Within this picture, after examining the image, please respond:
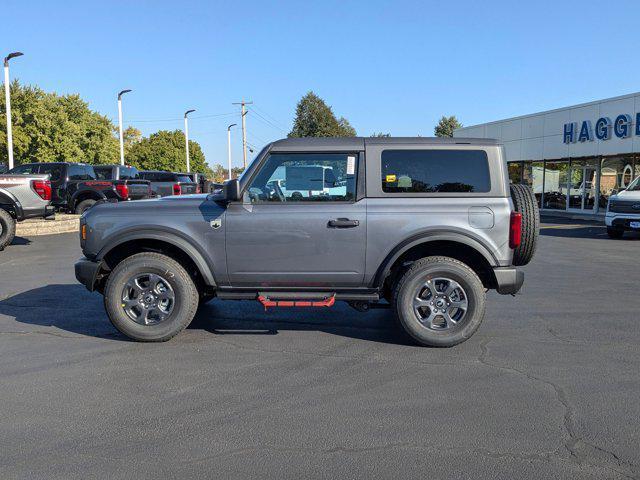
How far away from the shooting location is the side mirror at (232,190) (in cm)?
516

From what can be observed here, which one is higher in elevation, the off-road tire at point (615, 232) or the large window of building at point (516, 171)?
the large window of building at point (516, 171)

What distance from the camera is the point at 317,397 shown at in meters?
4.14

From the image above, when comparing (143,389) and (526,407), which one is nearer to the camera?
(526,407)

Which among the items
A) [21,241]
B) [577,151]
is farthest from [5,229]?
[577,151]

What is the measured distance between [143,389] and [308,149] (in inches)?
103

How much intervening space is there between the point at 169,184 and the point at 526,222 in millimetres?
16556

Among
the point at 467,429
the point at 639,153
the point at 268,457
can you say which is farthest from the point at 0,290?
the point at 639,153

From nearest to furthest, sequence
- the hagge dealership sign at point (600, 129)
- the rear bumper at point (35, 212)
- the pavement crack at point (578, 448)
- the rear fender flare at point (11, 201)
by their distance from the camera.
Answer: the pavement crack at point (578, 448) < the rear fender flare at point (11, 201) < the rear bumper at point (35, 212) < the hagge dealership sign at point (600, 129)

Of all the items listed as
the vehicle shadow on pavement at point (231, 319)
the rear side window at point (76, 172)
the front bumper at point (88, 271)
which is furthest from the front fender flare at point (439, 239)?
the rear side window at point (76, 172)

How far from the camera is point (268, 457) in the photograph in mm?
3244

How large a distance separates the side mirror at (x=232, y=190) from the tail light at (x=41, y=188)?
9291 millimetres

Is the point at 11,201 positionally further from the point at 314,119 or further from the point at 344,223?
the point at 314,119

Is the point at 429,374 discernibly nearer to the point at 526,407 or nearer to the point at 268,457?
the point at 526,407

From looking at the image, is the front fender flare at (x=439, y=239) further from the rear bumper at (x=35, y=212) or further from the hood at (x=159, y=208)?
the rear bumper at (x=35, y=212)
